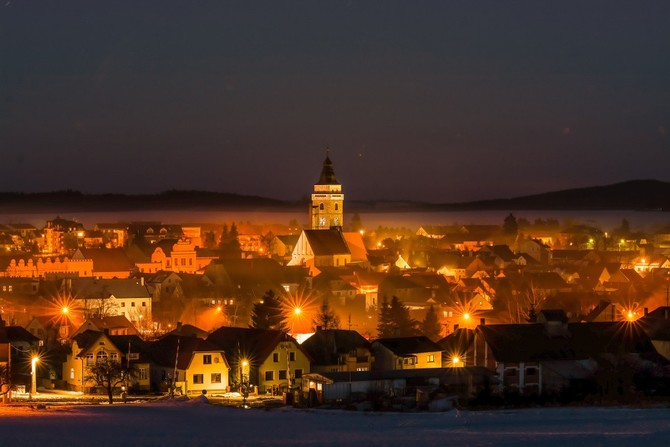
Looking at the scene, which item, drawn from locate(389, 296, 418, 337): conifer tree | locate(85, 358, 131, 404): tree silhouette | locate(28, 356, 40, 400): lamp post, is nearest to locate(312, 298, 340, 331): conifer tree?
locate(389, 296, 418, 337): conifer tree

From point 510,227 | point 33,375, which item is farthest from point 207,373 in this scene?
point 510,227

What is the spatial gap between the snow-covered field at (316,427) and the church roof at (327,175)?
6901 cm

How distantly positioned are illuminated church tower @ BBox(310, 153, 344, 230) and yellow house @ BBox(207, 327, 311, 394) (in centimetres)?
5919

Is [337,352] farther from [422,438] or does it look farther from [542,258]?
[542,258]

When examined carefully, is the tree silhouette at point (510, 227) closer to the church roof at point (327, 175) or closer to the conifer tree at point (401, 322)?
the church roof at point (327, 175)

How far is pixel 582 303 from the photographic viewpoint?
5741 centimetres

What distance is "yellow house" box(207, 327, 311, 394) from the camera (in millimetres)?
36375

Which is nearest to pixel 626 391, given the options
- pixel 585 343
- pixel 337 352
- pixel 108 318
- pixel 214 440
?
pixel 585 343

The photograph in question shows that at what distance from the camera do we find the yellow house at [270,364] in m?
36.4

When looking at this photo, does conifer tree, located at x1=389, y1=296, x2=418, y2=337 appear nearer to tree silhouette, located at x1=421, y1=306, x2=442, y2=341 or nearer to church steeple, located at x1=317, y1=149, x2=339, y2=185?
tree silhouette, located at x1=421, y1=306, x2=442, y2=341

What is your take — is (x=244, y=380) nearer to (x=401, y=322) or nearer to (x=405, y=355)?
(x=405, y=355)

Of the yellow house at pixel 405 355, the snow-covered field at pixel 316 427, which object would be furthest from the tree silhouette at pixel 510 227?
the snow-covered field at pixel 316 427

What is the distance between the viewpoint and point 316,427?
25.1 meters

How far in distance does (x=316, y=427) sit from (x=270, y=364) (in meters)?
11.5
